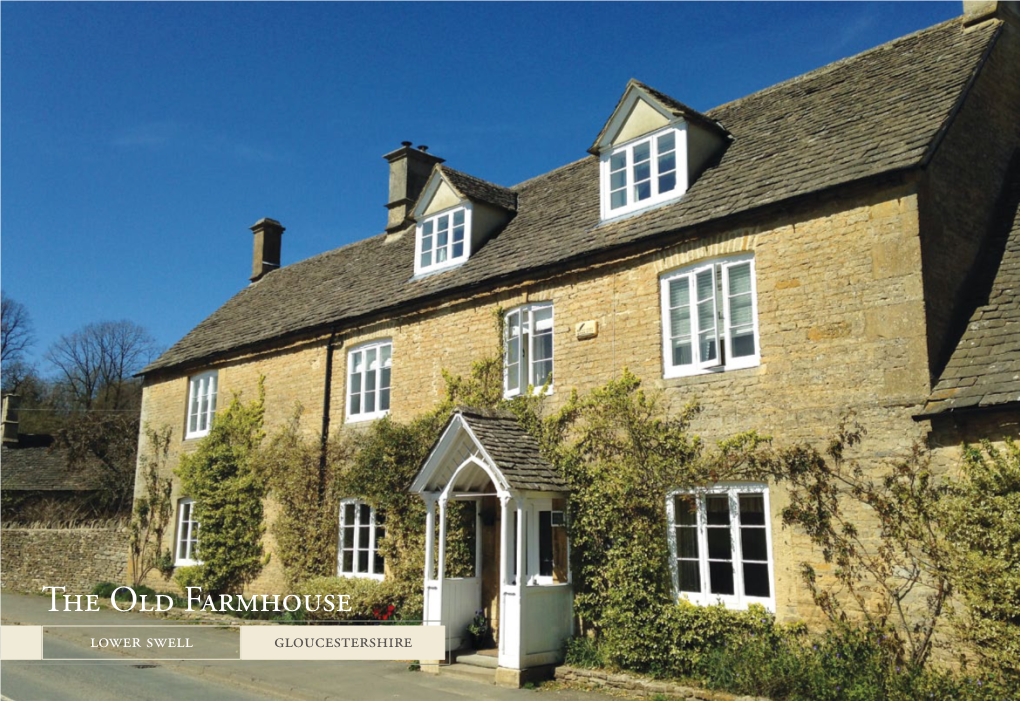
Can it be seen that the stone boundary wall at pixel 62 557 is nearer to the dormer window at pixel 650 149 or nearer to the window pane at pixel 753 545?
the dormer window at pixel 650 149

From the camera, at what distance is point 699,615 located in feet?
37.1

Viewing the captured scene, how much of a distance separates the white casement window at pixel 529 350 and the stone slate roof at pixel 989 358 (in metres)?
6.57

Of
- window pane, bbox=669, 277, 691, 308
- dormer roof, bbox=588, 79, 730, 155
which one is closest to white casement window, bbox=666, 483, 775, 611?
window pane, bbox=669, 277, 691, 308

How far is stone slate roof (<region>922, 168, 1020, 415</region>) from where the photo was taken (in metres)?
9.49

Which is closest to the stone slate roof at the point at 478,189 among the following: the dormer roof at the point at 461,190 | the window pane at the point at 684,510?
the dormer roof at the point at 461,190

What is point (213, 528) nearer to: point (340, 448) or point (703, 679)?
point (340, 448)

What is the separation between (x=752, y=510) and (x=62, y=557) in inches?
910

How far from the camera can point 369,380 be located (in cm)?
1848

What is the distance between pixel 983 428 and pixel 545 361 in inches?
283

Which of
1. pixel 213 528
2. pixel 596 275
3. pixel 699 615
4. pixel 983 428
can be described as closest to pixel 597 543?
pixel 699 615

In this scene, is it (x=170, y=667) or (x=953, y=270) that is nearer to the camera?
(x=953, y=270)

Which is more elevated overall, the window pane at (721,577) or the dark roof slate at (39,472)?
the dark roof slate at (39,472)

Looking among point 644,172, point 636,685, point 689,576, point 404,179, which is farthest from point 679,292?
point 404,179
